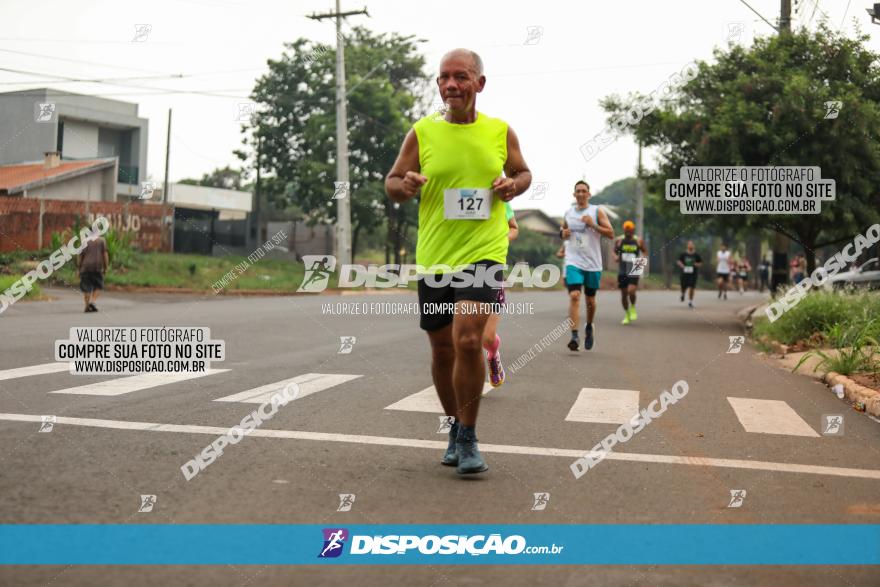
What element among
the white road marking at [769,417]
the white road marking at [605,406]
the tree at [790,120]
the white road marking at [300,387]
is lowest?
the white road marking at [300,387]

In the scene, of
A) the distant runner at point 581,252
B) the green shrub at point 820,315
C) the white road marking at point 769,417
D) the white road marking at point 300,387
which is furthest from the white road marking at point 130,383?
the green shrub at point 820,315

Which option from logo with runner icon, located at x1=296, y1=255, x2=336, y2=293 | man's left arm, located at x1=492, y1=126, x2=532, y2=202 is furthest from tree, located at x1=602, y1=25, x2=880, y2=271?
logo with runner icon, located at x1=296, y1=255, x2=336, y2=293

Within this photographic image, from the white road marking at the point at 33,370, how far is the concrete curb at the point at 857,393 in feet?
23.3

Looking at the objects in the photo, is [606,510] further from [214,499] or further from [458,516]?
[214,499]

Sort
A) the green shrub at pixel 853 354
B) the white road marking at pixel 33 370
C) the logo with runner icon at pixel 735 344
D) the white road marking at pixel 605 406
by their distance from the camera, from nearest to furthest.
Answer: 1. the white road marking at pixel 605 406
2. the white road marking at pixel 33 370
3. the green shrub at pixel 853 354
4. the logo with runner icon at pixel 735 344

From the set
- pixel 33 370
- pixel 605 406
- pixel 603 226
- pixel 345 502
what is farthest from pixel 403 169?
pixel 603 226

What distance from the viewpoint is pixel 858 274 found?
24078 millimetres

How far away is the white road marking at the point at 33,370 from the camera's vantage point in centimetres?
862

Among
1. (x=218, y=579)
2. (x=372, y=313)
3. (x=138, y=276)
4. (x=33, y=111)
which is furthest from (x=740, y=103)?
(x=33, y=111)

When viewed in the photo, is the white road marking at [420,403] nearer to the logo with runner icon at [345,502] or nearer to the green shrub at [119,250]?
the logo with runner icon at [345,502]

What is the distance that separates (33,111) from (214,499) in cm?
4041

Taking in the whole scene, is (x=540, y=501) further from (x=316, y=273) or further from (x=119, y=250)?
(x=316, y=273)

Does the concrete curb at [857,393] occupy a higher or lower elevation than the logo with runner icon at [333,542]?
higher

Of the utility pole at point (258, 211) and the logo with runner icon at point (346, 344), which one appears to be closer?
the logo with runner icon at point (346, 344)
